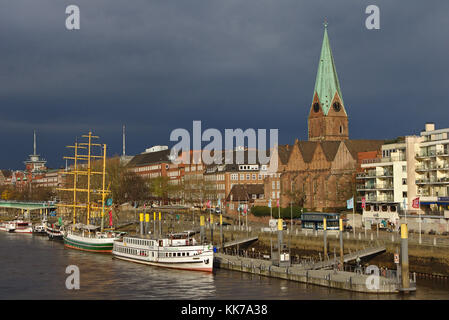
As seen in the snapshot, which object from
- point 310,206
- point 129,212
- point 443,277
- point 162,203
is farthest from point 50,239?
point 443,277

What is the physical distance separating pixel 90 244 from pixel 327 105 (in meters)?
74.9

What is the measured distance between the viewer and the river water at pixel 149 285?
51.7 meters

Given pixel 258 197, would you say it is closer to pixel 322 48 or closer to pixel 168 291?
pixel 322 48

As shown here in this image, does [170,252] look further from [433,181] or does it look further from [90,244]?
[433,181]

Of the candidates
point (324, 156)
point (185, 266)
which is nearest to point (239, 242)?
point (185, 266)

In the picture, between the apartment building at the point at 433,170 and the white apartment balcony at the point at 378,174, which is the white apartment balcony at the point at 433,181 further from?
the white apartment balcony at the point at 378,174

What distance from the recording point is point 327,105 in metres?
152

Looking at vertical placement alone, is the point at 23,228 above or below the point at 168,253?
below

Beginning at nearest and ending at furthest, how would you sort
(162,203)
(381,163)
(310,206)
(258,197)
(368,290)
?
(368,290)
(381,163)
(310,206)
(258,197)
(162,203)

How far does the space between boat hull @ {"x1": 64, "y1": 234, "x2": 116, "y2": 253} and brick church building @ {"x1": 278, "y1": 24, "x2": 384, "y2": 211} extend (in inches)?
1608

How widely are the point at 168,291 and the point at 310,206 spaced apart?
68948mm

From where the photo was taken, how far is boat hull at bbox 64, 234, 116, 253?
9194 cm

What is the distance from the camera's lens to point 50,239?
12450cm
